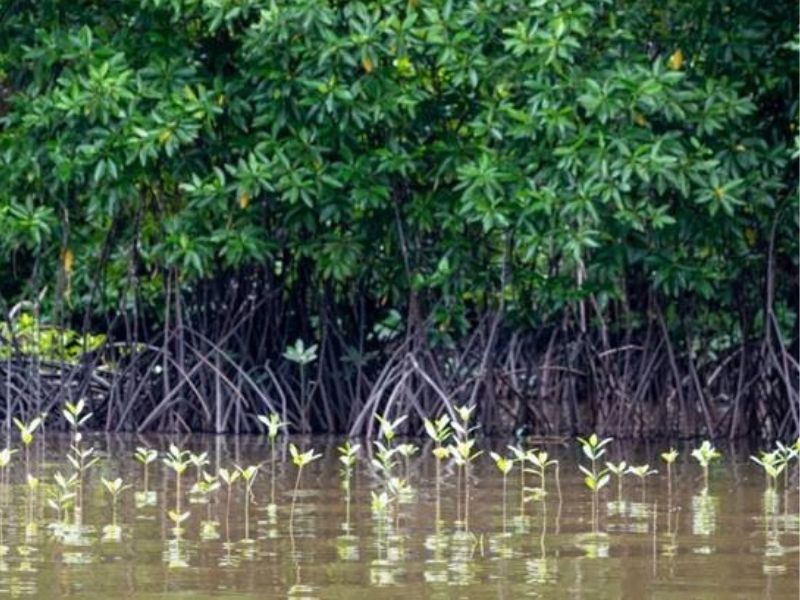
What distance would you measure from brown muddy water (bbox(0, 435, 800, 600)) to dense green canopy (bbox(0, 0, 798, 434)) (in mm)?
2143

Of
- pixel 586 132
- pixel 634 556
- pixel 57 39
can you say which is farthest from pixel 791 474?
pixel 57 39

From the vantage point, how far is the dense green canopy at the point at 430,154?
11.4m

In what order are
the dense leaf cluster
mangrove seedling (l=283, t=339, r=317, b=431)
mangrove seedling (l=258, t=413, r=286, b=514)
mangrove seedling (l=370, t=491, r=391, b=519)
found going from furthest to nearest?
1. mangrove seedling (l=283, t=339, r=317, b=431)
2. the dense leaf cluster
3. mangrove seedling (l=258, t=413, r=286, b=514)
4. mangrove seedling (l=370, t=491, r=391, b=519)

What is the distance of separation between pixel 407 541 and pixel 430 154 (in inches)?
204

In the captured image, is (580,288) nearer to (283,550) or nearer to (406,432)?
(406,432)

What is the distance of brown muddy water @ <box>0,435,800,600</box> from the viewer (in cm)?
630

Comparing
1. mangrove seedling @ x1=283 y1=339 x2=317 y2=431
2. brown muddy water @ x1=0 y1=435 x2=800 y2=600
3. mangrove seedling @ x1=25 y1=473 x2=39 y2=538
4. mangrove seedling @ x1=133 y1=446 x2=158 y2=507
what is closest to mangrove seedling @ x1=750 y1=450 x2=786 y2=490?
brown muddy water @ x1=0 y1=435 x2=800 y2=600

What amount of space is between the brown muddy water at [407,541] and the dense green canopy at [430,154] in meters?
2.14

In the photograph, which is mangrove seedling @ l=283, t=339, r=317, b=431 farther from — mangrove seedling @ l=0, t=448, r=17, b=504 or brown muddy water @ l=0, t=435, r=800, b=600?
mangrove seedling @ l=0, t=448, r=17, b=504

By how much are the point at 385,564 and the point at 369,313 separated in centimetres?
673

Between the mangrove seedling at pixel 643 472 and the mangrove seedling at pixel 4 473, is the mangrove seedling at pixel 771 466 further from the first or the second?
the mangrove seedling at pixel 4 473

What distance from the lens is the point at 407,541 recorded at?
7297 mm

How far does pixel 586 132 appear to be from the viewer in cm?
1129

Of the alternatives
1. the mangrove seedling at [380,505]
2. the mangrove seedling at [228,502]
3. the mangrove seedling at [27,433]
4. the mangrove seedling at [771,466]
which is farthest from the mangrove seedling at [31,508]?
the mangrove seedling at [771,466]
